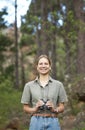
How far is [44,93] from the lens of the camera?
16.9 feet

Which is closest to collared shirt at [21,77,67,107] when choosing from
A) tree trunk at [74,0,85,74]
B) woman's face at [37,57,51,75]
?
woman's face at [37,57,51,75]

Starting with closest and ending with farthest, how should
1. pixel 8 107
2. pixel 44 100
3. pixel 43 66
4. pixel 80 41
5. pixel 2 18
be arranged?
1. pixel 44 100
2. pixel 43 66
3. pixel 8 107
4. pixel 80 41
5. pixel 2 18

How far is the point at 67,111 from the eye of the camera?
1421cm

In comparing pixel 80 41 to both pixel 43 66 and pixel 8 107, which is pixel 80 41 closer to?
pixel 8 107

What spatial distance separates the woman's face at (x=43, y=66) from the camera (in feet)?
17.1

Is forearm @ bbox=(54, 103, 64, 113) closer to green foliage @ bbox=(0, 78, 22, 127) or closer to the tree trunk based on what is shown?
green foliage @ bbox=(0, 78, 22, 127)

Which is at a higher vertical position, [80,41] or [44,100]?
[80,41]

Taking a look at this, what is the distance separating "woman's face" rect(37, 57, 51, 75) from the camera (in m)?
5.20

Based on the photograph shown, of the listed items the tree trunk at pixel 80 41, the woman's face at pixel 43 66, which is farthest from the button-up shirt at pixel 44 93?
the tree trunk at pixel 80 41

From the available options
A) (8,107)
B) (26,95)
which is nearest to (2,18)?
(8,107)

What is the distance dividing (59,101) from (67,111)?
9031 mm

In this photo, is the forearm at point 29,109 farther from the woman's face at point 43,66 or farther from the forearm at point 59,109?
the woman's face at point 43,66

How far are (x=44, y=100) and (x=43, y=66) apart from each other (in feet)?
1.47

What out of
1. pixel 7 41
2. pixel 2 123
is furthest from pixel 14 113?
pixel 7 41
